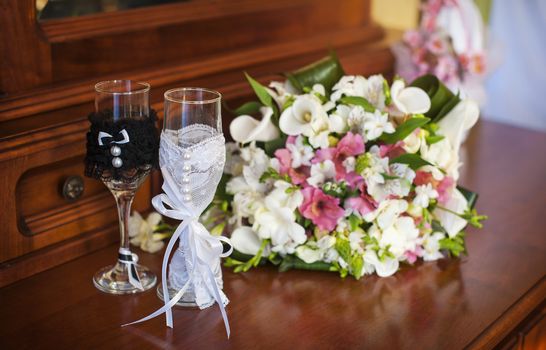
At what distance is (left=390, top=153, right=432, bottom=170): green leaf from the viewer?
1261mm

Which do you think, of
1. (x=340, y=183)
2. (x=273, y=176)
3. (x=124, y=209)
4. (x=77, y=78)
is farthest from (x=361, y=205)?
(x=77, y=78)

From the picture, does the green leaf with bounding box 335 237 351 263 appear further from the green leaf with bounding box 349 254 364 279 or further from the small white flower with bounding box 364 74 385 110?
the small white flower with bounding box 364 74 385 110

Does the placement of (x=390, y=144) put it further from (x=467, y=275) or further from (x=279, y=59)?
(x=279, y=59)

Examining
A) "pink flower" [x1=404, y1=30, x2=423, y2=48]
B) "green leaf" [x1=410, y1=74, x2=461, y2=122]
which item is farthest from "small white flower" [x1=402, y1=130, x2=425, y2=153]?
"pink flower" [x1=404, y1=30, x2=423, y2=48]

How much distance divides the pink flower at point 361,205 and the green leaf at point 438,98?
25 cm

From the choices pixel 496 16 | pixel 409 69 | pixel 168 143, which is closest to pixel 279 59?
pixel 409 69

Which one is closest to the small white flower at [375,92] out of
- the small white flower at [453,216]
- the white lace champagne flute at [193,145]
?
the small white flower at [453,216]

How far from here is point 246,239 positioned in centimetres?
129

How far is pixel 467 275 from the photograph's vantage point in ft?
4.35

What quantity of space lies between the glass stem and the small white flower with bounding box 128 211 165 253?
0.41ft

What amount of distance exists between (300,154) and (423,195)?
214 millimetres

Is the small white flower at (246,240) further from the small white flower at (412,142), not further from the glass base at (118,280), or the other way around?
the small white flower at (412,142)

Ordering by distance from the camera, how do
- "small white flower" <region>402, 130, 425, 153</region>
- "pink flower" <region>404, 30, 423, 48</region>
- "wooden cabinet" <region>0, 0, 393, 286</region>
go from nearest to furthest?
"wooden cabinet" <region>0, 0, 393, 286</region> < "small white flower" <region>402, 130, 425, 153</region> < "pink flower" <region>404, 30, 423, 48</region>

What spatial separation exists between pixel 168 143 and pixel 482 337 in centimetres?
53
